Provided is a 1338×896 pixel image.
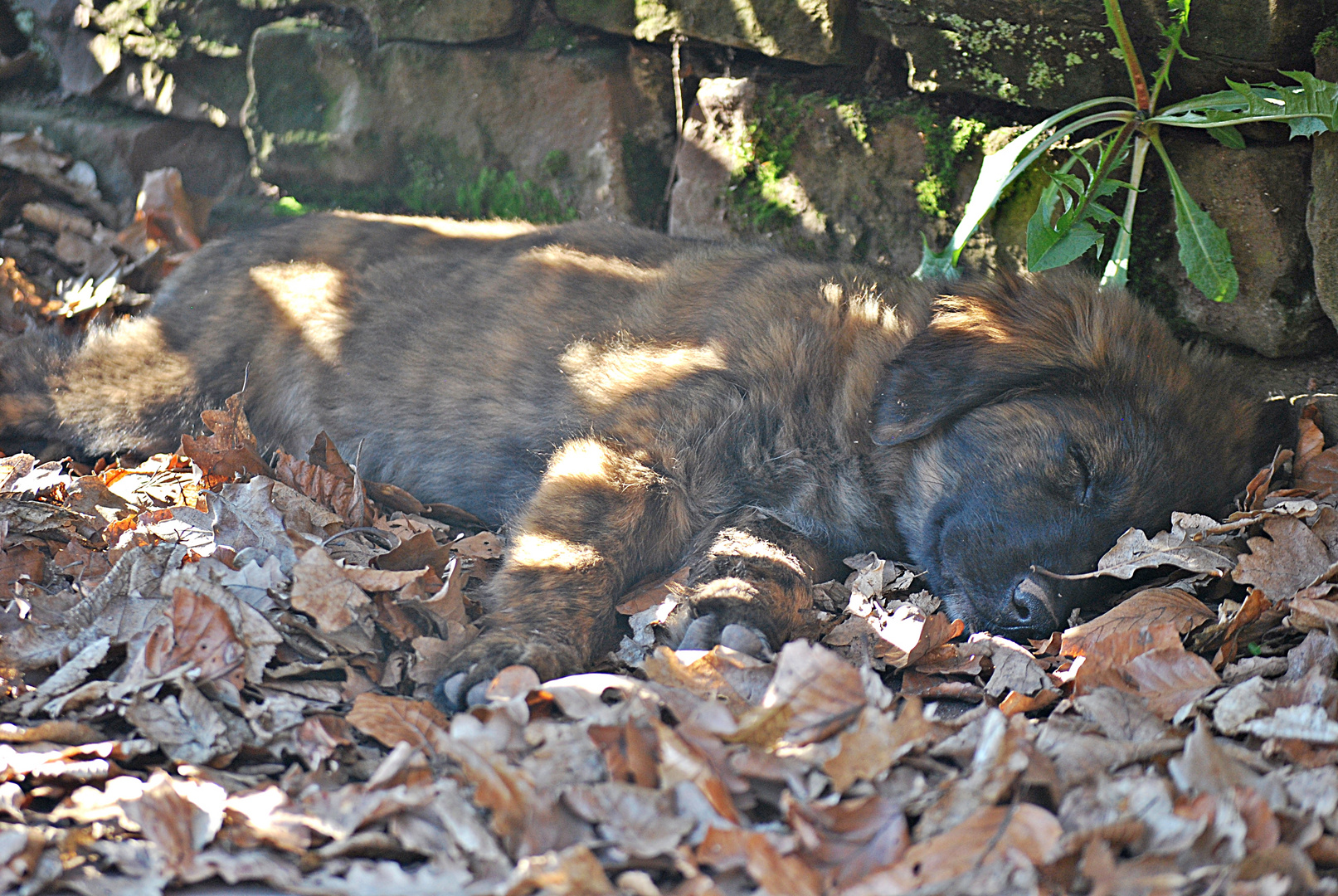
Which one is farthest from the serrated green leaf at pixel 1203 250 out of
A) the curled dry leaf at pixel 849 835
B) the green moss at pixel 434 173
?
the green moss at pixel 434 173

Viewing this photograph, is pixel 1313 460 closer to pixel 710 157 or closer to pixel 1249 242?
pixel 1249 242

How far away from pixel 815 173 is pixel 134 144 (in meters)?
4.00

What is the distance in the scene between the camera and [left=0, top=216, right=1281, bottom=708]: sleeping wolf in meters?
3.18

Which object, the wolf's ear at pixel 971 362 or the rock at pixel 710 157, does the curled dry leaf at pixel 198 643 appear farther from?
the rock at pixel 710 157

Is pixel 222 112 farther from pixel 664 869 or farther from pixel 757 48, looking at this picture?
pixel 664 869

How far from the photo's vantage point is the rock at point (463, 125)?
200 inches

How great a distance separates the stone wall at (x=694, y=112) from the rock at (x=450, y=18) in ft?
0.04

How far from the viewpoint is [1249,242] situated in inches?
144

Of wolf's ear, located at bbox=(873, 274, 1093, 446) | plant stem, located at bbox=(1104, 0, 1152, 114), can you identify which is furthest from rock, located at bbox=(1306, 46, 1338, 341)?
wolf's ear, located at bbox=(873, 274, 1093, 446)

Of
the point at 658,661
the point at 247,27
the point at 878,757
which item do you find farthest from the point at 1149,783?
the point at 247,27

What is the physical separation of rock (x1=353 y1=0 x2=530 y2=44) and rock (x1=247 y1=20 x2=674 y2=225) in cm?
7

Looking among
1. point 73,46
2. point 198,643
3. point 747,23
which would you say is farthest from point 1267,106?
point 73,46

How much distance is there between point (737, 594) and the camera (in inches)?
120

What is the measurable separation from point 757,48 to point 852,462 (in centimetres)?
207
